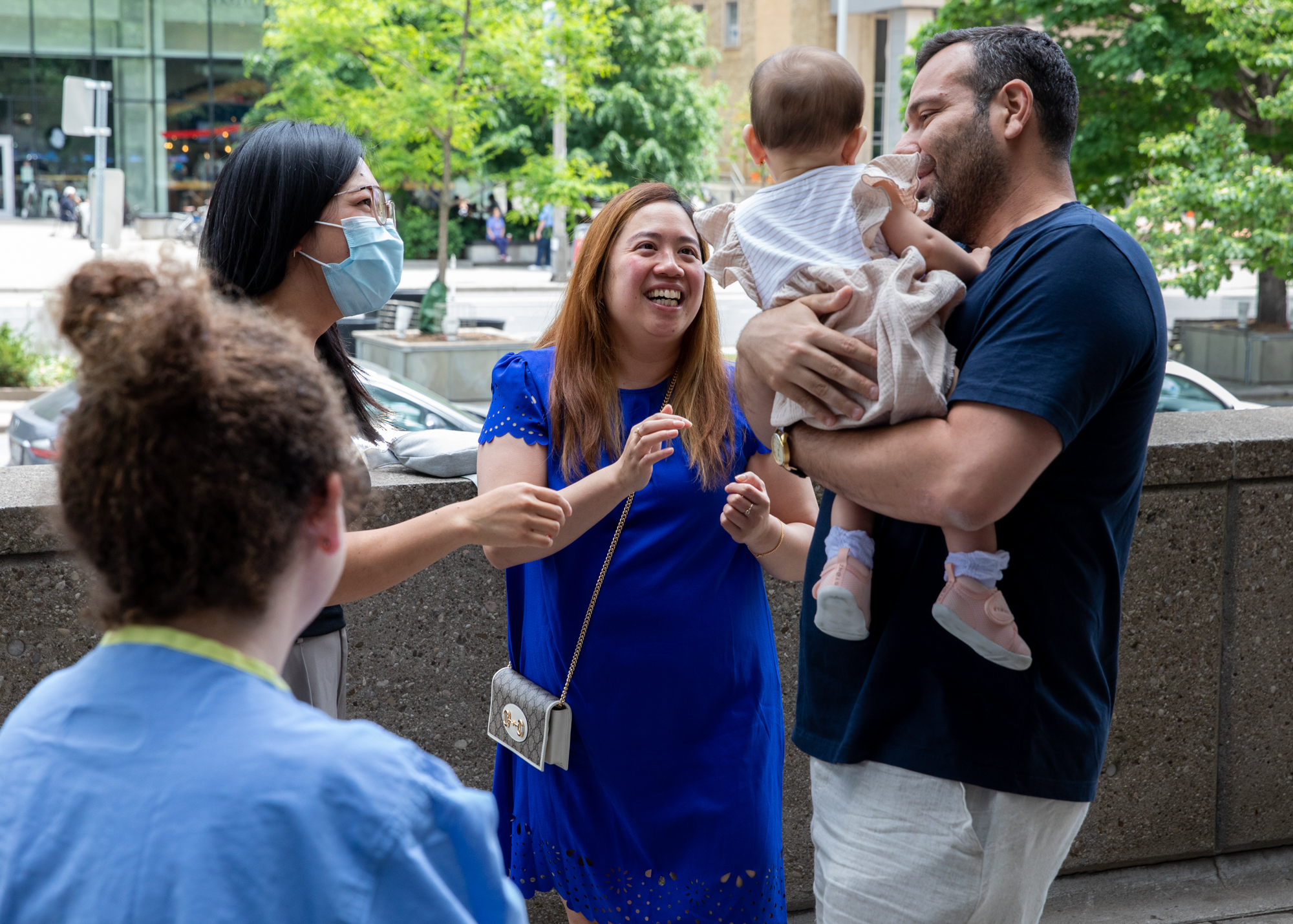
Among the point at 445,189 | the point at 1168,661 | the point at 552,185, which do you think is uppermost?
the point at 552,185

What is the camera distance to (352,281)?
2.75 metres

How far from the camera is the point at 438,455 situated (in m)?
3.34

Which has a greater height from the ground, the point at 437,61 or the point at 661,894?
the point at 437,61

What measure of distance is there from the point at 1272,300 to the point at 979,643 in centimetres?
2219

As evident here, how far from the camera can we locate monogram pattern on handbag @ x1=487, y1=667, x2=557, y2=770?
106 inches

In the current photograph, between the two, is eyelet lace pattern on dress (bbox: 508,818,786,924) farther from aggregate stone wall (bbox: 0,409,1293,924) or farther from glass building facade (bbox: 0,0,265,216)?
glass building facade (bbox: 0,0,265,216)

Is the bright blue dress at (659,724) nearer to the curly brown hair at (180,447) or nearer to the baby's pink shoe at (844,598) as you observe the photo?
the baby's pink shoe at (844,598)

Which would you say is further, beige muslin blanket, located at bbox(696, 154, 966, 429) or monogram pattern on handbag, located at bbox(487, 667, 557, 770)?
monogram pattern on handbag, located at bbox(487, 667, 557, 770)

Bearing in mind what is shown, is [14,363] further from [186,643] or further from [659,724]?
[186,643]

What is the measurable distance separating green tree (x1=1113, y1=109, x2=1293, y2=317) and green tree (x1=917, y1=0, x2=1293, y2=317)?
0.79 ft

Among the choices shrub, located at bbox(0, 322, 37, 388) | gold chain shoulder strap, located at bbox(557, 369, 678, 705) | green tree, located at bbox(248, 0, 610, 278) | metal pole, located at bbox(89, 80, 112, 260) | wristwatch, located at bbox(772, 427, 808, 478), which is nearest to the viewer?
wristwatch, located at bbox(772, 427, 808, 478)

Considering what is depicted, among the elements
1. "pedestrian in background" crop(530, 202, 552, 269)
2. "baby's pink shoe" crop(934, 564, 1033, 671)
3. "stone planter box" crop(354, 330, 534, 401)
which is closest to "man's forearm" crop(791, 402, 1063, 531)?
"baby's pink shoe" crop(934, 564, 1033, 671)

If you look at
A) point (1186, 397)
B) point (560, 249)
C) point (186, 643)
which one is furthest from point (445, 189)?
point (186, 643)

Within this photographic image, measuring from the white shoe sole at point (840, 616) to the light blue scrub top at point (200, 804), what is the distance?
40.2 inches
